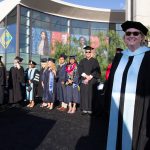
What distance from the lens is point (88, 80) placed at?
35.1 feet

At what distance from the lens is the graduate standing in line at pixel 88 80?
10703mm

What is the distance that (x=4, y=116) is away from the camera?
10.7 m

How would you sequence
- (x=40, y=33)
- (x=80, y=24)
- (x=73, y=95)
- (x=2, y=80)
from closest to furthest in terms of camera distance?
(x=73, y=95) → (x=2, y=80) → (x=40, y=33) → (x=80, y=24)

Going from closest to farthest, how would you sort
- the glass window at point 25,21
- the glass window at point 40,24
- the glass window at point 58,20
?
the glass window at point 25,21 < the glass window at point 40,24 < the glass window at point 58,20

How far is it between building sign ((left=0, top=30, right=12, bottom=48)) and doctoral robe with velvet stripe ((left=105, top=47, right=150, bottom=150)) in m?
30.7

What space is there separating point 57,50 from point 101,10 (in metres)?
15.1

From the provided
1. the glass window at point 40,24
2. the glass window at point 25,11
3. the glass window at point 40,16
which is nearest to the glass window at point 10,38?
the glass window at point 25,11

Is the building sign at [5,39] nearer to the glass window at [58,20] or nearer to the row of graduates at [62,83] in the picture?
the glass window at [58,20]

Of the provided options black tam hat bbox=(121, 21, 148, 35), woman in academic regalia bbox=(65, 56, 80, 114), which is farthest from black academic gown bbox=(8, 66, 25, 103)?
black tam hat bbox=(121, 21, 148, 35)

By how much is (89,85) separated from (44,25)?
27651 millimetres

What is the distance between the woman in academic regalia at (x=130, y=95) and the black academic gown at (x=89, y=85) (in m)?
6.55

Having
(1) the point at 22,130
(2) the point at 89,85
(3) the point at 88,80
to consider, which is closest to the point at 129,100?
(1) the point at 22,130

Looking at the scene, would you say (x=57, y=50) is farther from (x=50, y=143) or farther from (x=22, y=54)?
(x=50, y=143)

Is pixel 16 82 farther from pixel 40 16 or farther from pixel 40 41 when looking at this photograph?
pixel 40 16
